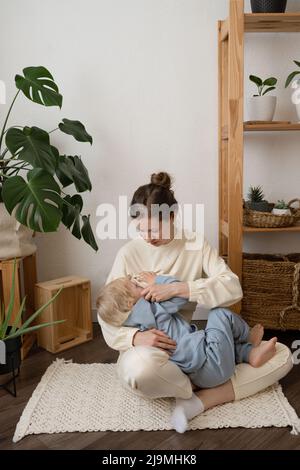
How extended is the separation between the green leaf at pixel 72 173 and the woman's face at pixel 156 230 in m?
0.50

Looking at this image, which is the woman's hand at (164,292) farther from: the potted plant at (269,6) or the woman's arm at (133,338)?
the potted plant at (269,6)

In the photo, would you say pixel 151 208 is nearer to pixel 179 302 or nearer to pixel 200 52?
pixel 179 302

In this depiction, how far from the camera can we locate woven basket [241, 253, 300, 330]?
211 centimetres

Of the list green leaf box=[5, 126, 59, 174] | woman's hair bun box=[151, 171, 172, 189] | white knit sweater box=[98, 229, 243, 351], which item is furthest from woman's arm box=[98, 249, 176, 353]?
green leaf box=[5, 126, 59, 174]

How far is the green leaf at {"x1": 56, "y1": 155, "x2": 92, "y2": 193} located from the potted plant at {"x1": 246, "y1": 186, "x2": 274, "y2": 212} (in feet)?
2.83

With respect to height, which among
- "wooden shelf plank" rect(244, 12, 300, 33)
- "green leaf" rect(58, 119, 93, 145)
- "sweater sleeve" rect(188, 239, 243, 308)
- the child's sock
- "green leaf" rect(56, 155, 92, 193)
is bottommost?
the child's sock

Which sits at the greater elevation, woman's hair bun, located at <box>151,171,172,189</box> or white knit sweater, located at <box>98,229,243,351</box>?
woman's hair bun, located at <box>151,171,172,189</box>

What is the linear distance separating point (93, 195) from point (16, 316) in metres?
0.82

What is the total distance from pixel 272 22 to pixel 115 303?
1.60m

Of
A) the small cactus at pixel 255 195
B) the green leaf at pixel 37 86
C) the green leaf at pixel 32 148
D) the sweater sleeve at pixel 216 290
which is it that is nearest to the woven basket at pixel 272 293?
the small cactus at pixel 255 195

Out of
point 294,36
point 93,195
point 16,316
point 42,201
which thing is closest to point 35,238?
point 93,195

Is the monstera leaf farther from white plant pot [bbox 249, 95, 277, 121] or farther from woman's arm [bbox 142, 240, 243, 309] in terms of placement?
white plant pot [bbox 249, 95, 277, 121]

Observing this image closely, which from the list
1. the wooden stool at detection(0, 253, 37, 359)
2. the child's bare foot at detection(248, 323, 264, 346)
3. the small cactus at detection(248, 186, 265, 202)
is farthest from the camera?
the small cactus at detection(248, 186, 265, 202)

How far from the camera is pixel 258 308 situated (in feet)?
7.08
